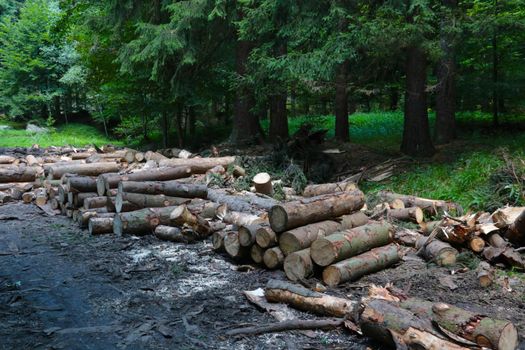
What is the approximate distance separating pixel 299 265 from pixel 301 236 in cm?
42

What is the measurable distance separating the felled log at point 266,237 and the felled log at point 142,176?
4.49 m

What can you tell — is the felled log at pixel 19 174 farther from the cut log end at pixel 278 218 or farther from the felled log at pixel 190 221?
the cut log end at pixel 278 218

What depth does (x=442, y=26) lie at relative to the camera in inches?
381

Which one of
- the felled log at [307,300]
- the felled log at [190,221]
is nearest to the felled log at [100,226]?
the felled log at [190,221]

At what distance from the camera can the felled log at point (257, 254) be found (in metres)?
6.15

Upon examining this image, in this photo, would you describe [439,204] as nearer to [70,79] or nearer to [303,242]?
[303,242]

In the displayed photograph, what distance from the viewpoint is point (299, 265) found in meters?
5.51

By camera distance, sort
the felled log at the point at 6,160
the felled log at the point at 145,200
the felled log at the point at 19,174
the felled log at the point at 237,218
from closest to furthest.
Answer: the felled log at the point at 237,218 < the felled log at the point at 145,200 < the felled log at the point at 19,174 < the felled log at the point at 6,160

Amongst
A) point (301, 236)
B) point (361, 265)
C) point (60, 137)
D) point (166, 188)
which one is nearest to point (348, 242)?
point (361, 265)

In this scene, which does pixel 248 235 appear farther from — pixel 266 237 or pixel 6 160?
pixel 6 160

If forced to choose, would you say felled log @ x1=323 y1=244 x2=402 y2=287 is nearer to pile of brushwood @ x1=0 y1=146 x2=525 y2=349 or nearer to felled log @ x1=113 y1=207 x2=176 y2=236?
pile of brushwood @ x1=0 y1=146 x2=525 y2=349

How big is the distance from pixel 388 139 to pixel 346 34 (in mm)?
5891

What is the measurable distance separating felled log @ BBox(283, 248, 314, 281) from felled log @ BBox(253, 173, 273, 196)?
14.3 feet

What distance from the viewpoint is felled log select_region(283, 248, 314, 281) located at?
5492 mm
